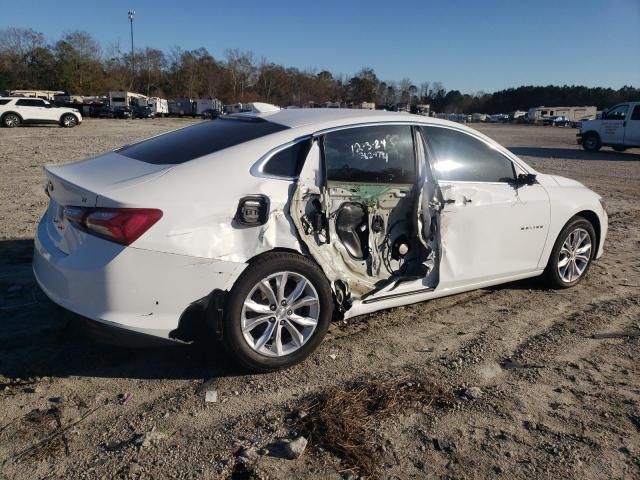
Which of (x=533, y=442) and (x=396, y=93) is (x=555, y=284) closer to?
(x=533, y=442)

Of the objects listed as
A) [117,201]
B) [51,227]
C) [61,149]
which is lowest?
[61,149]

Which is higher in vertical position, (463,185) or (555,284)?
(463,185)

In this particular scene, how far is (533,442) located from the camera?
2.94 m

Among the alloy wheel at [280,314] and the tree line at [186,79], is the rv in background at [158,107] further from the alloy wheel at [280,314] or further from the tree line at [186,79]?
the alloy wheel at [280,314]

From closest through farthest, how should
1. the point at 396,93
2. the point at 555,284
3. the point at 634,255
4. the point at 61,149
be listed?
the point at 555,284 → the point at 634,255 → the point at 61,149 → the point at 396,93

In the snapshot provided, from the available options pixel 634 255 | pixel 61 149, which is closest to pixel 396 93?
pixel 61 149

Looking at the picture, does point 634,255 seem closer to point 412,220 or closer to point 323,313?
point 412,220

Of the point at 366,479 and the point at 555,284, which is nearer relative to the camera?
the point at 366,479

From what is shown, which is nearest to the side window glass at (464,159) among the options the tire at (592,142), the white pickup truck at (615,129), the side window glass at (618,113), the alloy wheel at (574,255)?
the alloy wheel at (574,255)

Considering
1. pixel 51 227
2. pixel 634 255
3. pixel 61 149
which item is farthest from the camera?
pixel 61 149

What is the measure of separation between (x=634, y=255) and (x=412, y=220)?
404 centimetres

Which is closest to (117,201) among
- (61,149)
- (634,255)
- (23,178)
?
(634,255)

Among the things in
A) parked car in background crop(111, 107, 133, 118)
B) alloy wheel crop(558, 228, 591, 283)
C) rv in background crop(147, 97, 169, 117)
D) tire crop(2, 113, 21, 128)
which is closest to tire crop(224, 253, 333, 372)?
alloy wheel crop(558, 228, 591, 283)

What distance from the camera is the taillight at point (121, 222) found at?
10.2 feet
